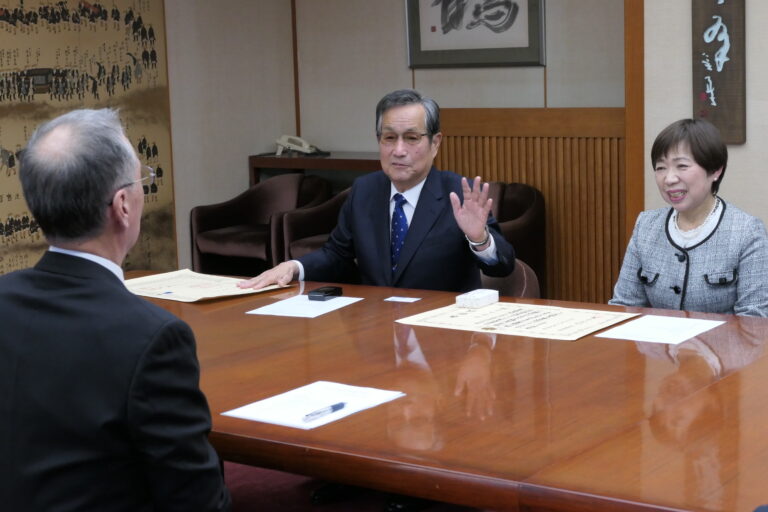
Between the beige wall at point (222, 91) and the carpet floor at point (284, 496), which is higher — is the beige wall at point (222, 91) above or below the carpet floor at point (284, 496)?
above

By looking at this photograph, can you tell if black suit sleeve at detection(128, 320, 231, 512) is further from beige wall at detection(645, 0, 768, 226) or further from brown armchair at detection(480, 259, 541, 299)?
beige wall at detection(645, 0, 768, 226)

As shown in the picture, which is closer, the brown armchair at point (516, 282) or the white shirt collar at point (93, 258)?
the white shirt collar at point (93, 258)

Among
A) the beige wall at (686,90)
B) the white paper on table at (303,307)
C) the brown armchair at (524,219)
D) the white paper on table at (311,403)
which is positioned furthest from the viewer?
the brown armchair at (524,219)

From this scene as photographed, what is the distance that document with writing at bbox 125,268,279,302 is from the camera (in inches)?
137

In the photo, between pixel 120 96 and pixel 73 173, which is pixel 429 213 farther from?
pixel 120 96

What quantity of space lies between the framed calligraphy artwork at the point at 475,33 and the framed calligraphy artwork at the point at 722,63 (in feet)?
6.26

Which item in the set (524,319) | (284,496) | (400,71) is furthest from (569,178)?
(524,319)

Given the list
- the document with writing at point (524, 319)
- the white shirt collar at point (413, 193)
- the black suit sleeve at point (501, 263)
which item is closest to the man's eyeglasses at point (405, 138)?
the white shirt collar at point (413, 193)

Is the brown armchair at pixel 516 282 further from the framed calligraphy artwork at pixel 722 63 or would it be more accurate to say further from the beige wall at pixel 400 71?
the beige wall at pixel 400 71

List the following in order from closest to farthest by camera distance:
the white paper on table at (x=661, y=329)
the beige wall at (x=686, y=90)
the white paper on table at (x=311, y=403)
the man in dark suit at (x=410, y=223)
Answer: the white paper on table at (x=311, y=403)
the white paper on table at (x=661, y=329)
the man in dark suit at (x=410, y=223)
the beige wall at (x=686, y=90)

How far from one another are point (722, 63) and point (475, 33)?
7.95 ft

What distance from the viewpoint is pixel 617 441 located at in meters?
1.94

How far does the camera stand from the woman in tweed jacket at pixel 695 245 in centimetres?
323

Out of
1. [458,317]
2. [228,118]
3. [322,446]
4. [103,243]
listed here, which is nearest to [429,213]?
[458,317]
